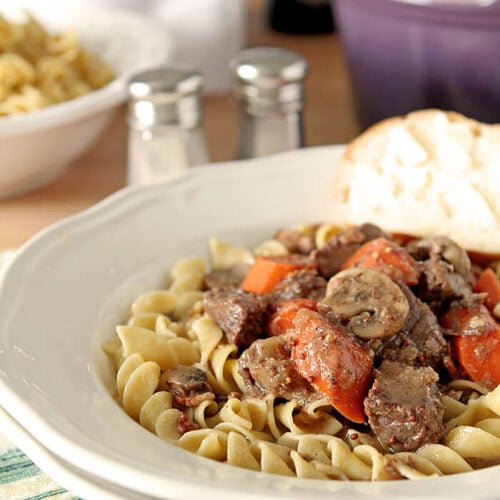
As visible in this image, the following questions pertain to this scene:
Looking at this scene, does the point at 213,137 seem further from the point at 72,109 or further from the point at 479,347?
the point at 479,347

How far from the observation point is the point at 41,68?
5.13 meters

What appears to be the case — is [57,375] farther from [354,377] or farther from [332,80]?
[332,80]

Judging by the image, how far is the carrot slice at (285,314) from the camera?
10.8 feet

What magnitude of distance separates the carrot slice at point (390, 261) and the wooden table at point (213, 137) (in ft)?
6.40

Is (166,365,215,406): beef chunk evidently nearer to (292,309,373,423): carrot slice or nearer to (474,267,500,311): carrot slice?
(292,309,373,423): carrot slice

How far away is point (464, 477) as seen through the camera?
8.20ft

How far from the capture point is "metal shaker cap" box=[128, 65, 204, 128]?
4.44m

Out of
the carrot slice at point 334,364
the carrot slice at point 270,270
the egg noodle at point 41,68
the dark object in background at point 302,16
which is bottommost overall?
the dark object in background at point 302,16

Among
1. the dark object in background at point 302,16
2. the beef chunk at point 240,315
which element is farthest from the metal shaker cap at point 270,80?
the dark object in background at point 302,16

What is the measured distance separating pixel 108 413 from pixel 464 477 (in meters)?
1.08

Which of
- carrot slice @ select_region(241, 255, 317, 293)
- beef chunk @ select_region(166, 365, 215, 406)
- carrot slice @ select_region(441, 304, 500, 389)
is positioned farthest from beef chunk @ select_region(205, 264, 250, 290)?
carrot slice @ select_region(441, 304, 500, 389)

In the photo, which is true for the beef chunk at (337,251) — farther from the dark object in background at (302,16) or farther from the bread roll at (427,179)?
the dark object in background at (302,16)

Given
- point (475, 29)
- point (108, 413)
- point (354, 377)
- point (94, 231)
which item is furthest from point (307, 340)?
point (475, 29)

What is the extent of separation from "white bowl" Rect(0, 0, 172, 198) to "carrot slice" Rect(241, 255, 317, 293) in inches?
55.7
